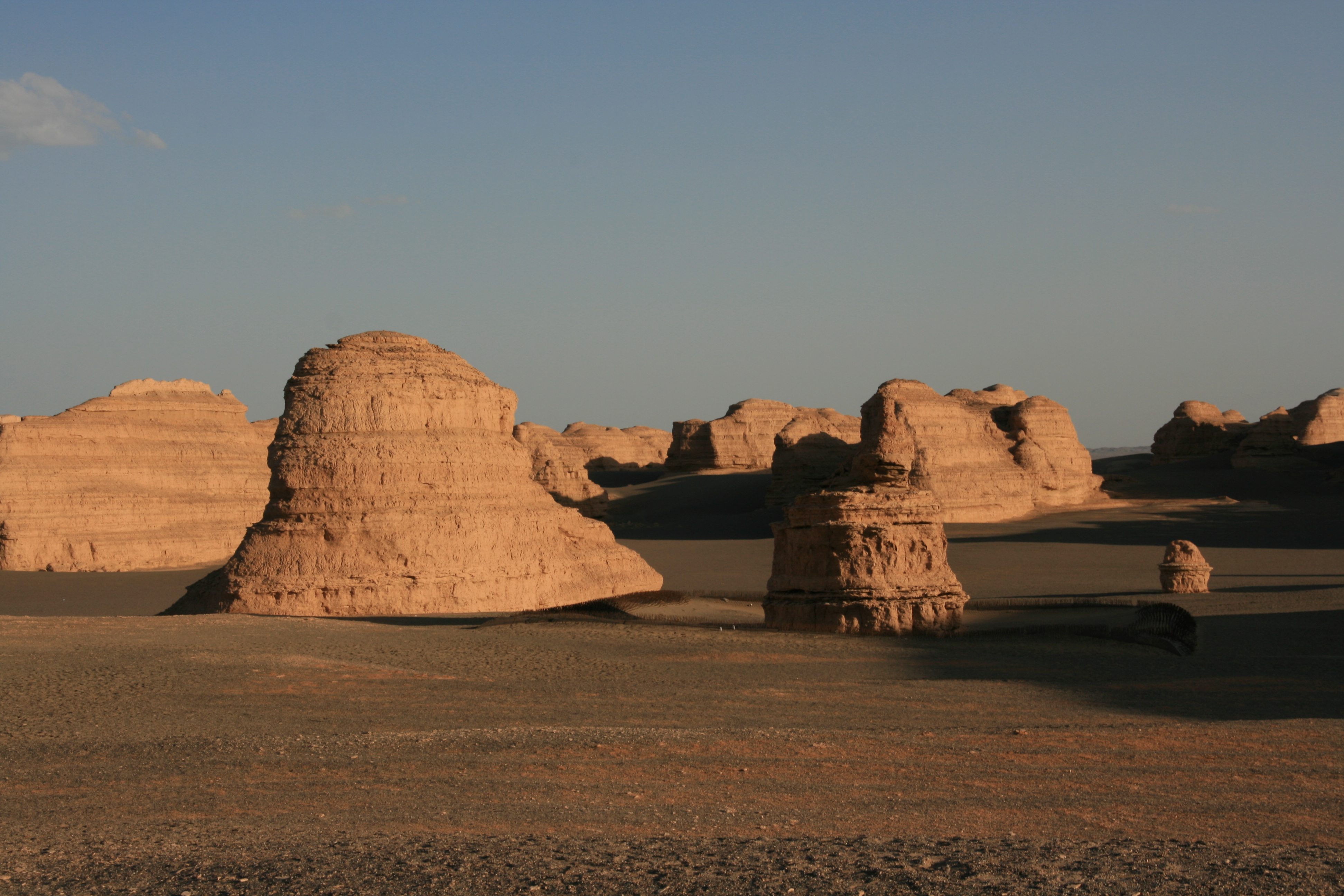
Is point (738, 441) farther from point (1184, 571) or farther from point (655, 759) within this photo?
point (655, 759)

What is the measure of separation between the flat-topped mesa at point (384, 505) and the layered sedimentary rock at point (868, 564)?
16.5 feet

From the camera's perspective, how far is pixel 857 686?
11.1m

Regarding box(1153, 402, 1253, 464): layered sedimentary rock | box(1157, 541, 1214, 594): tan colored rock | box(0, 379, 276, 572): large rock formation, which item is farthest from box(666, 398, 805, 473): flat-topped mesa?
box(1157, 541, 1214, 594): tan colored rock

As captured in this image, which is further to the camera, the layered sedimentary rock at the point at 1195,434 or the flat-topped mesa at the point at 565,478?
the layered sedimentary rock at the point at 1195,434

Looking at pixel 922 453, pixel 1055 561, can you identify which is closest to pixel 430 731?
pixel 1055 561

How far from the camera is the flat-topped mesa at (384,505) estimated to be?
1788 cm

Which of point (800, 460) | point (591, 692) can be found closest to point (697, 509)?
point (800, 460)

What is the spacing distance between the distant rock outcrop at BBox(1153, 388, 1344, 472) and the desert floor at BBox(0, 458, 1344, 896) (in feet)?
167

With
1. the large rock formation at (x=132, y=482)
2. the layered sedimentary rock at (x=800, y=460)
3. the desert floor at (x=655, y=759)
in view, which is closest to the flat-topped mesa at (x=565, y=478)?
the layered sedimentary rock at (x=800, y=460)

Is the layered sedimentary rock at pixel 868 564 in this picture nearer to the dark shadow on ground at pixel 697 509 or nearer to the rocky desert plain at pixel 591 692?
the rocky desert plain at pixel 591 692

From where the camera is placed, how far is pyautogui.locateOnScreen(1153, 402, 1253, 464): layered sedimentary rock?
73875 mm

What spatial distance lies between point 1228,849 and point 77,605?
893 inches

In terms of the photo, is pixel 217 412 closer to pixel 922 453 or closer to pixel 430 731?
pixel 922 453

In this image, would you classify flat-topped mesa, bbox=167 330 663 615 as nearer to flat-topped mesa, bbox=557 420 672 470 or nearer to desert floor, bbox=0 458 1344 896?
desert floor, bbox=0 458 1344 896
